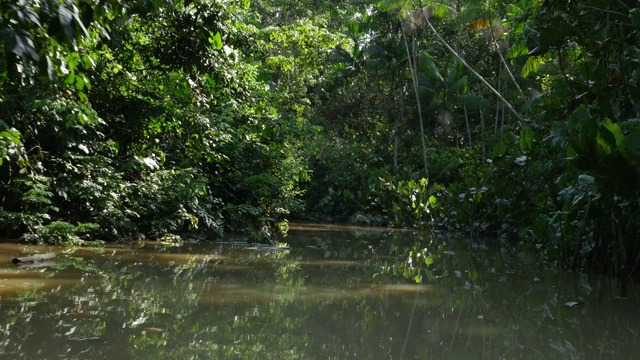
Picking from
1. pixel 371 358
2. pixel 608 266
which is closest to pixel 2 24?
pixel 371 358

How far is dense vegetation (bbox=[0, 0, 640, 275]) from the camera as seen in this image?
5.44m

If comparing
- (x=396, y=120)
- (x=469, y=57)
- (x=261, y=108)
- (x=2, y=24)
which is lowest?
(x=2, y=24)

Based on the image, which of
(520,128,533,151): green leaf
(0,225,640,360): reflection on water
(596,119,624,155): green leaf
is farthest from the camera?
(520,128,533,151): green leaf

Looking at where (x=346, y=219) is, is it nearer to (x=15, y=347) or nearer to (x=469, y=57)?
(x=469, y=57)

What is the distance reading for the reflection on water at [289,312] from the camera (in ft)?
11.7

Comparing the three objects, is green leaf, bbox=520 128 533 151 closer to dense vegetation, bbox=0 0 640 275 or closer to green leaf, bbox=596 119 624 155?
dense vegetation, bbox=0 0 640 275

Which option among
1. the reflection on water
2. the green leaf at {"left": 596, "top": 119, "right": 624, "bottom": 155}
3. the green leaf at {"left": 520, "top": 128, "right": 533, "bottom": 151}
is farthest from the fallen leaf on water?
the green leaf at {"left": 520, "top": 128, "right": 533, "bottom": 151}

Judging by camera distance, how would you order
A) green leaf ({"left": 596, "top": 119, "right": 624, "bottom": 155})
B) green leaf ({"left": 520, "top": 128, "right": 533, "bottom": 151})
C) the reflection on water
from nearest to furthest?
the reflection on water
green leaf ({"left": 596, "top": 119, "right": 624, "bottom": 155})
green leaf ({"left": 520, "top": 128, "right": 533, "bottom": 151})

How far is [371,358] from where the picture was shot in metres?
3.52

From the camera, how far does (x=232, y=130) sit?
41.3 ft

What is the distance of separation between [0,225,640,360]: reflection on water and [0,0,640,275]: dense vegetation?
3.54ft

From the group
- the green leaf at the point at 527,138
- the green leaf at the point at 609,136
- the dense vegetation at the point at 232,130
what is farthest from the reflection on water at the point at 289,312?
the green leaf at the point at 527,138

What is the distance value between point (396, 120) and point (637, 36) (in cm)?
1810

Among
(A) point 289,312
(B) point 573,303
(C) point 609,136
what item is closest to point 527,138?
(C) point 609,136
